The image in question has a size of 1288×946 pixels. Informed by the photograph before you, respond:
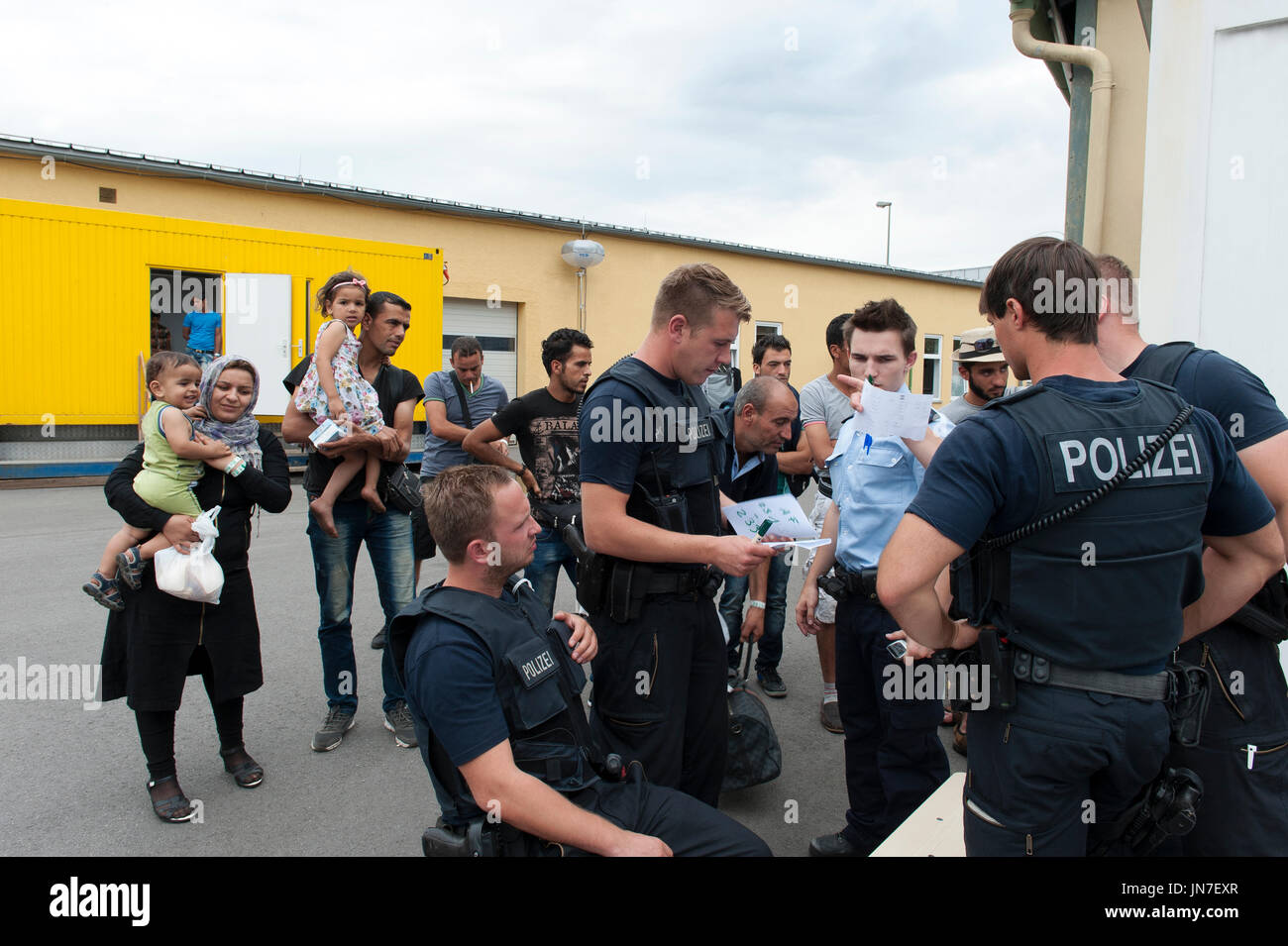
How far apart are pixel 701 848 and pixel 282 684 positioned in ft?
11.2

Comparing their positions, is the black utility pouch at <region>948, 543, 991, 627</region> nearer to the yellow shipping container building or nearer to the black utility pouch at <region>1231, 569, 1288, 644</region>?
the black utility pouch at <region>1231, 569, 1288, 644</region>

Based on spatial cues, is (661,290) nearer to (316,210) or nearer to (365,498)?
(365,498)

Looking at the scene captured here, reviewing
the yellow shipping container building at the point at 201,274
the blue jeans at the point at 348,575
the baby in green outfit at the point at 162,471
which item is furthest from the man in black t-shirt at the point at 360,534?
the yellow shipping container building at the point at 201,274

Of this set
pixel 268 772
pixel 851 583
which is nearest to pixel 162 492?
pixel 268 772

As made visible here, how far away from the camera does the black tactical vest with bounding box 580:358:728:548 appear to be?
2539mm

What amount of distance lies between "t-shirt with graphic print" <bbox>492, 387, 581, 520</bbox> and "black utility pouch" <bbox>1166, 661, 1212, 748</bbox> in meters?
3.28

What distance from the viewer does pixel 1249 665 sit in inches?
81.7

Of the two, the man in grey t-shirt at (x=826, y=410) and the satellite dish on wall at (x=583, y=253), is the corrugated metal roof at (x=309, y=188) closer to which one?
the satellite dish on wall at (x=583, y=253)

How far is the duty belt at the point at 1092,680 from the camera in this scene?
1.72m

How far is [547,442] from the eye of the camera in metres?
4.72

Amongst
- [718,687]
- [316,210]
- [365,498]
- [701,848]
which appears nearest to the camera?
[701,848]

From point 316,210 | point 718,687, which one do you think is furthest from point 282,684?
point 316,210

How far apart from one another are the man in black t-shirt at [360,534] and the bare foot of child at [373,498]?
7cm

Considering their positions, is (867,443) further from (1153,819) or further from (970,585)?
(1153,819)
